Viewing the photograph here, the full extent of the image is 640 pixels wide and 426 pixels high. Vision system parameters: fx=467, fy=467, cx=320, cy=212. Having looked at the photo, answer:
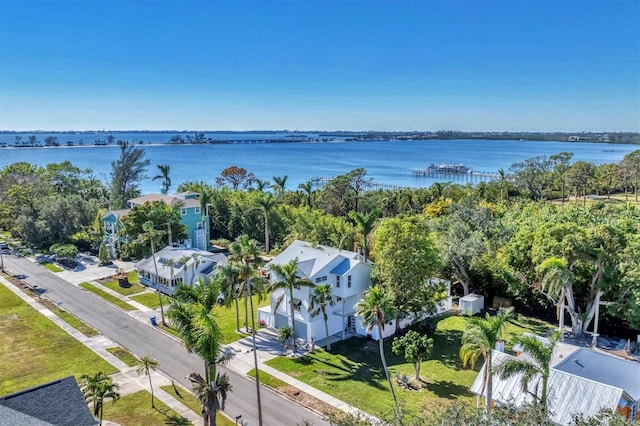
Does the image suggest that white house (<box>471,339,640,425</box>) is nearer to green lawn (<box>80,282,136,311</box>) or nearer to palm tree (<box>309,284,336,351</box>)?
palm tree (<box>309,284,336,351</box>)

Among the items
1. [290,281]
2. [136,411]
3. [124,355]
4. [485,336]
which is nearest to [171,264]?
[124,355]

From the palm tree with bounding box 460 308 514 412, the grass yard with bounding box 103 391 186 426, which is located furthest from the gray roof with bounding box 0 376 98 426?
the palm tree with bounding box 460 308 514 412

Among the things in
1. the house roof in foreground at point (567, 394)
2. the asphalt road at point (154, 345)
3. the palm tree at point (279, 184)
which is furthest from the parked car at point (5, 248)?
the house roof in foreground at point (567, 394)

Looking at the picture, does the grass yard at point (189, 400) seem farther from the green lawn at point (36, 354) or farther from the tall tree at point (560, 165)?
the tall tree at point (560, 165)

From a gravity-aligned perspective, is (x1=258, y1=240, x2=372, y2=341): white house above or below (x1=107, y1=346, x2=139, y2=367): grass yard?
above

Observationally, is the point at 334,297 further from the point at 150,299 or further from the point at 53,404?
the point at 53,404

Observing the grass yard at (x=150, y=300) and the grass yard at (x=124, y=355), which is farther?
the grass yard at (x=150, y=300)

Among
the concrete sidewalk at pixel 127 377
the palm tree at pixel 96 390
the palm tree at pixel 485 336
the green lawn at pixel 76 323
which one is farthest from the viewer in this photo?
the green lawn at pixel 76 323
